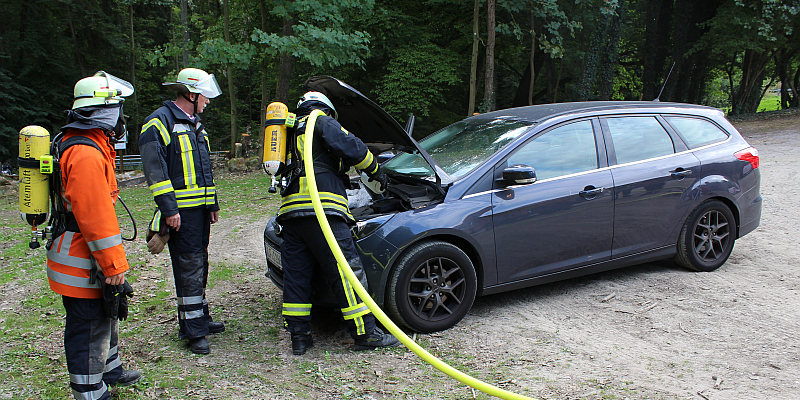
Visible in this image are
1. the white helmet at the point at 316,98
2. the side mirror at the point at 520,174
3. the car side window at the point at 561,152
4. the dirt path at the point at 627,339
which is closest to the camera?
the dirt path at the point at 627,339

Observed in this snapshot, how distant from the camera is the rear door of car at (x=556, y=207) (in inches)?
165

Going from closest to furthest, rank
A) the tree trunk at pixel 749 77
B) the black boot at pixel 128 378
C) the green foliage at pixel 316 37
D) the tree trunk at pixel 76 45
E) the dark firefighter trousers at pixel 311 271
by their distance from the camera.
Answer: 1. the black boot at pixel 128 378
2. the dark firefighter trousers at pixel 311 271
3. the green foliage at pixel 316 37
4. the tree trunk at pixel 76 45
5. the tree trunk at pixel 749 77

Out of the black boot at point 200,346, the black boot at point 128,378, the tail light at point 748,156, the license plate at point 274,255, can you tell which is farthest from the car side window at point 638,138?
the black boot at point 128,378

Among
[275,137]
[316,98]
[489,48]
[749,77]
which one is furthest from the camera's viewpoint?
[749,77]

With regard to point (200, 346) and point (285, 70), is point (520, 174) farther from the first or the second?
point (285, 70)

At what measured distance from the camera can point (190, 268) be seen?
3811 millimetres

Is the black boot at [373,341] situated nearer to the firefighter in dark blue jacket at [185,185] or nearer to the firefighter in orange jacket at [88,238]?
the firefighter in dark blue jacket at [185,185]

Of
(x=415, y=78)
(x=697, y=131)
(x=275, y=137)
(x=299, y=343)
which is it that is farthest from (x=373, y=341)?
(x=415, y=78)


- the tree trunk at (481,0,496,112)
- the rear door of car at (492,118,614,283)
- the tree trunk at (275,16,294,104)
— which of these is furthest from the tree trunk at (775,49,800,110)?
the rear door of car at (492,118,614,283)

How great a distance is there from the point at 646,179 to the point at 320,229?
9.76 feet

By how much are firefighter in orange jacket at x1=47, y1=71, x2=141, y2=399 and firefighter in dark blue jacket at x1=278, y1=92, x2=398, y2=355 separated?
1155 millimetres

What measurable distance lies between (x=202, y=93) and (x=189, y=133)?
0.32m

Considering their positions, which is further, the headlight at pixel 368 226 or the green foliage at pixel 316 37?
the green foliage at pixel 316 37

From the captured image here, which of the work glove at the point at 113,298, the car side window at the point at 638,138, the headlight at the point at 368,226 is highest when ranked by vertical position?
the car side window at the point at 638,138
